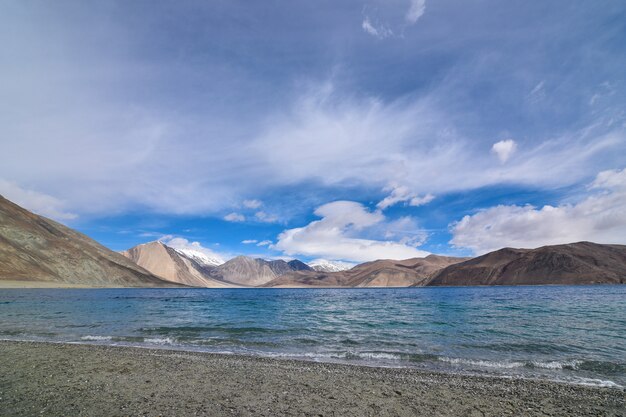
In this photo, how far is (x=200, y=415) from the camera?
9.95 m

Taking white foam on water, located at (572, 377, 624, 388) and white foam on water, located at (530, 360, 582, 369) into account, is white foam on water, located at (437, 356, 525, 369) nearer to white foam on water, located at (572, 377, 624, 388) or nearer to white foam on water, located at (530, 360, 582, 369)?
white foam on water, located at (530, 360, 582, 369)

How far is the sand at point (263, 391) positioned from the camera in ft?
35.0

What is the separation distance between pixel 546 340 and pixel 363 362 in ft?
51.8

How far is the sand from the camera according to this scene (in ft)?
35.0

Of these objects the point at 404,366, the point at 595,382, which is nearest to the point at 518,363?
the point at 595,382

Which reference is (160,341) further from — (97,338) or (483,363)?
(483,363)

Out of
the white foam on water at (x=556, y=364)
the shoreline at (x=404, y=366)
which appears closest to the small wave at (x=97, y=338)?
the shoreline at (x=404, y=366)

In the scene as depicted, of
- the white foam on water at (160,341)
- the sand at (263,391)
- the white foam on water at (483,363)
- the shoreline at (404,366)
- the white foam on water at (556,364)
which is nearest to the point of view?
the sand at (263,391)


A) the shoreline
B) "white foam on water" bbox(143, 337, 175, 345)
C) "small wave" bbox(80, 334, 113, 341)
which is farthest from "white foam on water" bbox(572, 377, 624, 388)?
"small wave" bbox(80, 334, 113, 341)

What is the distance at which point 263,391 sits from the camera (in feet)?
41.3

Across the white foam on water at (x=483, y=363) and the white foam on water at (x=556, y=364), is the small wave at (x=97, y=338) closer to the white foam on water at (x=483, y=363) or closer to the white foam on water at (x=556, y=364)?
the white foam on water at (x=483, y=363)

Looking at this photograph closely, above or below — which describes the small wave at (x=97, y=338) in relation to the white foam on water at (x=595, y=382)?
above

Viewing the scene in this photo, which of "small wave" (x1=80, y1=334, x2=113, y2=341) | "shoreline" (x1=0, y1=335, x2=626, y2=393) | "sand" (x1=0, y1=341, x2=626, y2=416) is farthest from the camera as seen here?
"small wave" (x1=80, y1=334, x2=113, y2=341)

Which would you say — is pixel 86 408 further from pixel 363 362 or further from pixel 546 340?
pixel 546 340
